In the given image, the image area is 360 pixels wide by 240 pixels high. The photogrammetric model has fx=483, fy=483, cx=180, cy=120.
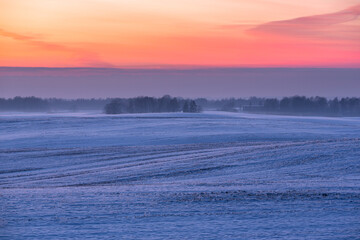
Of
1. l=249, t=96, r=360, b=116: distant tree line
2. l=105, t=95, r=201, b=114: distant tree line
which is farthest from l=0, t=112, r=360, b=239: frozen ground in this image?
l=249, t=96, r=360, b=116: distant tree line

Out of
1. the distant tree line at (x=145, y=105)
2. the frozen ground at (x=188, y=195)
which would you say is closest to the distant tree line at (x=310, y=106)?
the distant tree line at (x=145, y=105)

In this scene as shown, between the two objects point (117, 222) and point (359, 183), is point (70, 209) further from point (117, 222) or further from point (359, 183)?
point (359, 183)

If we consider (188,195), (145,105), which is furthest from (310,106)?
(188,195)

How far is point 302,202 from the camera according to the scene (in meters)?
13.1

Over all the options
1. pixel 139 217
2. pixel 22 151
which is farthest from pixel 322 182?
pixel 22 151

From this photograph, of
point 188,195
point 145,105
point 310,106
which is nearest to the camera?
point 188,195

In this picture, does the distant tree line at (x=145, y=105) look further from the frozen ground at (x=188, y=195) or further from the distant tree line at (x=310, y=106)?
the frozen ground at (x=188, y=195)

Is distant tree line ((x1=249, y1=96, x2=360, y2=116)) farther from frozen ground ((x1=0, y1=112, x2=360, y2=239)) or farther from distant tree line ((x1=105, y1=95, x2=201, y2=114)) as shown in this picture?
frozen ground ((x1=0, y1=112, x2=360, y2=239))

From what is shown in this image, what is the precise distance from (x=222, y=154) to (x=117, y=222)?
15.8m

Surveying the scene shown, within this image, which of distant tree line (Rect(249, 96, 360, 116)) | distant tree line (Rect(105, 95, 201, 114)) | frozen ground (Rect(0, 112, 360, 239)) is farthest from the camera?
distant tree line (Rect(249, 96, 360, 116))

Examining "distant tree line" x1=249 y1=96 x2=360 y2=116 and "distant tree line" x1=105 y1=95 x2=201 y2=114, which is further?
"distant tree line" x1=249 y1=96 x2=360 y2=116

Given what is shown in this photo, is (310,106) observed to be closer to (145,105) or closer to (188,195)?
(145,105)

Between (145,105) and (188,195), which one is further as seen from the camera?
(145,105)

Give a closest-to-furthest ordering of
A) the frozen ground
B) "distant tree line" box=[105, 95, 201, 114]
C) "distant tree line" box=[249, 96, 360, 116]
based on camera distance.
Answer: the frozen ground → "distant tree line" box=[105, 95, 201, 114] → "distant tree line" box=[249, 96, 360, 116]
